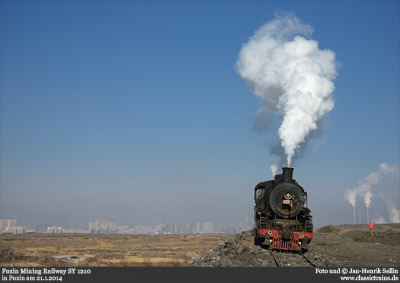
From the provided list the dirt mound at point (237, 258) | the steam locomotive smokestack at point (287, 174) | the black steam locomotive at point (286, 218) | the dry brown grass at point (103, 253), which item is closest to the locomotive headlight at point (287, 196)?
the black steam locomotive at point (286, 218)

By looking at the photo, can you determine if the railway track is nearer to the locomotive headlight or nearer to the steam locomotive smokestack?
the locomotive headlight

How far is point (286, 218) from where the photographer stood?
28328 millimetres

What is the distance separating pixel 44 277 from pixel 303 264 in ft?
41.9

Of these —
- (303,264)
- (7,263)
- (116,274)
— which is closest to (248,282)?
(116,274)

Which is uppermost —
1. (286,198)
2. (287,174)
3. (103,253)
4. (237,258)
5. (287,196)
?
(287,174)

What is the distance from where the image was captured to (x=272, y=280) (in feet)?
52.0

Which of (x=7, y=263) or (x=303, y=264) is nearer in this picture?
(x=303, y=264)

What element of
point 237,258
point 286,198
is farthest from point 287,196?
point 237,258

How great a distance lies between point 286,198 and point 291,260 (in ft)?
15.4

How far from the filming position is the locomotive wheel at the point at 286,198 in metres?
28.0

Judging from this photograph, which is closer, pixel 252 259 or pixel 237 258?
pixel 252 259

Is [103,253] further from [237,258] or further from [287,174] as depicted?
[287,174]

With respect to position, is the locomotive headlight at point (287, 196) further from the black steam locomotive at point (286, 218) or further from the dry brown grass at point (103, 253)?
the dry brown grass at point (103, 253)

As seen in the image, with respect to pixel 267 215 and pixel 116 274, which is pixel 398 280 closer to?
pixel 116 274
